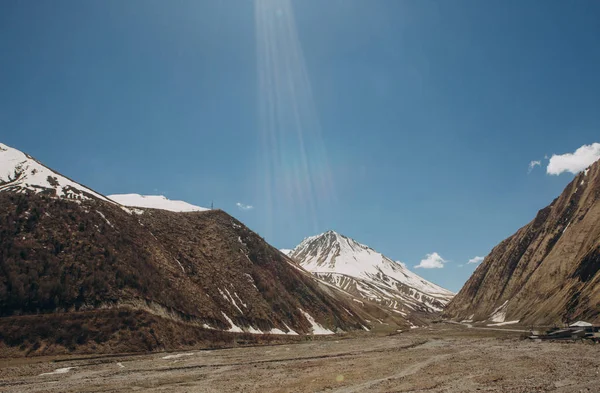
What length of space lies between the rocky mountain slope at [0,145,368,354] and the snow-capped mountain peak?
0.72 ft

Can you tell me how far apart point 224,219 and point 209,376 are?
85845mm

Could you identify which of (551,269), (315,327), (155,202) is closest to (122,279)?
(315,327)

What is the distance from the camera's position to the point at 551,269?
112 meters

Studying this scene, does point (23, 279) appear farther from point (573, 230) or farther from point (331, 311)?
point (573, 230)

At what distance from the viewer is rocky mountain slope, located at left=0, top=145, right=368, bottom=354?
54.4 metres

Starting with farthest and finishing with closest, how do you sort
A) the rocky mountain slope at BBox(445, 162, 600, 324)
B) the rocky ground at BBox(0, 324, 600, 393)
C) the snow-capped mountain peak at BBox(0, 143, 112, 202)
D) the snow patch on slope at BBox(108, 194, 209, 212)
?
the snow patch on slope at BBox(108, 194, 209, 212), the rocky mountain slope at BBox(445, 162, 600, 324), the snow-capped mountain peak at BBox(0, 143, 112, 202), the rocky ground at BBox(0, 324, 600, 393)

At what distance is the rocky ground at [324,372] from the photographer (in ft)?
102

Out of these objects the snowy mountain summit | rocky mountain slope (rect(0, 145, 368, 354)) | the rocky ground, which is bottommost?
the rocky ground

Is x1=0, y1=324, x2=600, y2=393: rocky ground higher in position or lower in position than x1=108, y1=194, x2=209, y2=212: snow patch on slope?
lower

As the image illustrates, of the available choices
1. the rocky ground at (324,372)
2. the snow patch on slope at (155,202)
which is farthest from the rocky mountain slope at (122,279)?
the snow patch on slope at (155,202)

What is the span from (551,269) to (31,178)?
150 meters

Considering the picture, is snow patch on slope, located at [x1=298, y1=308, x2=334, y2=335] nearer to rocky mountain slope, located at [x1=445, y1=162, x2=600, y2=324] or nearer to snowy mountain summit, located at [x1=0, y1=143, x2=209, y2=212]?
rocky mountain slope, located at [x1=445, y1=162, x2=600, y2=324]

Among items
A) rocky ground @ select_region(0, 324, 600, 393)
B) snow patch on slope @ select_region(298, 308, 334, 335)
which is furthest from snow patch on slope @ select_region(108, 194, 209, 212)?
rocky ground @ select_region(0, 324, 600, 393)

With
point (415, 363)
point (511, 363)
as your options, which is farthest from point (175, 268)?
point (511, 363)
